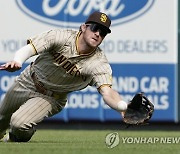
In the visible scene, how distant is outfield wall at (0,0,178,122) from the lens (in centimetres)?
1484

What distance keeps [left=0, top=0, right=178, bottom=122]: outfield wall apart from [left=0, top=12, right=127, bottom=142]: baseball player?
15.6 ft

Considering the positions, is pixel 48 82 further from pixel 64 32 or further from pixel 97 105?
pixel 97 105

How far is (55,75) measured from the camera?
9.60 meters

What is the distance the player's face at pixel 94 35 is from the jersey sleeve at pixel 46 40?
11.7 inches

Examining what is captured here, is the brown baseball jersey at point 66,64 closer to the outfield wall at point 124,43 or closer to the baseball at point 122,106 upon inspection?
the baseball at point 122,106

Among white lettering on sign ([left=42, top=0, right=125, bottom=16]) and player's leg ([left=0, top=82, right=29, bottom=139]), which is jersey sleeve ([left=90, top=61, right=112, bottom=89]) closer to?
player's leg ([left=0, top=82, right=29, bottom=139])

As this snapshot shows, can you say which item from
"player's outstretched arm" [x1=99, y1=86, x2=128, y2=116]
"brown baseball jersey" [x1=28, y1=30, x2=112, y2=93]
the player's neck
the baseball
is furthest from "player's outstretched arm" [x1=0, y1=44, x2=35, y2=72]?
the baseball

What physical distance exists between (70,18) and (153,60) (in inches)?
65.1

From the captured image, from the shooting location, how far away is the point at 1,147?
8812mm

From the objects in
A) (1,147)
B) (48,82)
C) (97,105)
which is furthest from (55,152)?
(97,105)

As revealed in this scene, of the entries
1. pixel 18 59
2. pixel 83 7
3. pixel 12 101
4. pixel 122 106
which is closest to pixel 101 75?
pixel 122 106

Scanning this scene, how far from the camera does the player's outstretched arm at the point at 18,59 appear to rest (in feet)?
27.3

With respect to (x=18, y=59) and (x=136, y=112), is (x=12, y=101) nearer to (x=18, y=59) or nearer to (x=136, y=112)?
(x=18, y=59)

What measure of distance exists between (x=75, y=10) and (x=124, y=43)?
3.47ft
